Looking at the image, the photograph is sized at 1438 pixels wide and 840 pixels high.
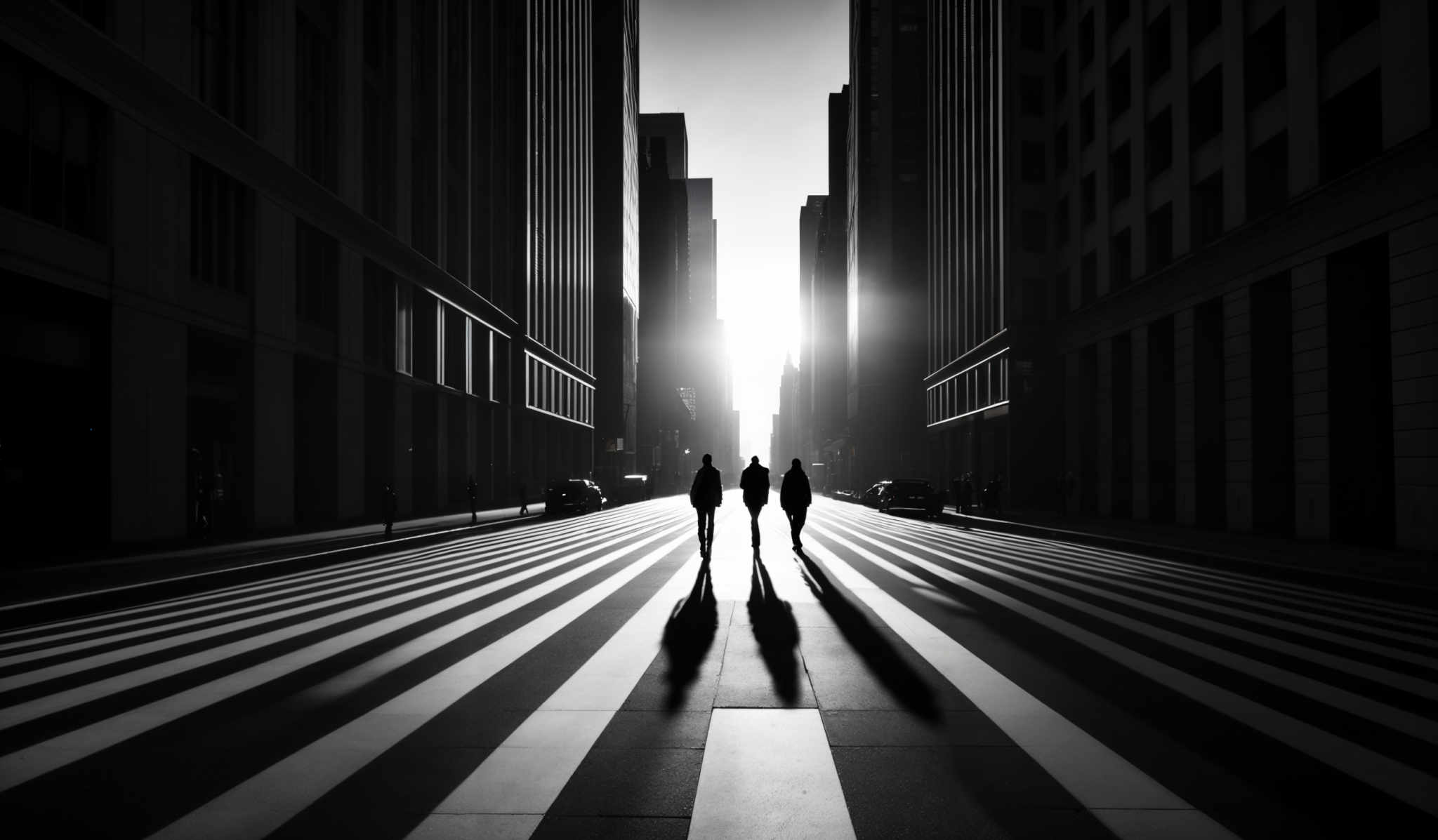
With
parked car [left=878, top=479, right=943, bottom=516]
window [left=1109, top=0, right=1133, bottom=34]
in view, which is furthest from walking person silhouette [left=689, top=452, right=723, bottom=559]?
window [left=1109, top=0, right=1133, bottom=34]

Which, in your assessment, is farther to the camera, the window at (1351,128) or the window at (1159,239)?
the window at (1159,239)

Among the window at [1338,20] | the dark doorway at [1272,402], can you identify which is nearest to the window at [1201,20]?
the window at [1338,20]

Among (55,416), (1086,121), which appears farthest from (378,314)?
(1086,121)

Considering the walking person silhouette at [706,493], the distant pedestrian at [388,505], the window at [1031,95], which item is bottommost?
the distant pedestrian at [388,505]

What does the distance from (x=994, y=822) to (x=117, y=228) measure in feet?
63.7

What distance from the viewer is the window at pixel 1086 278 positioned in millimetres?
36719

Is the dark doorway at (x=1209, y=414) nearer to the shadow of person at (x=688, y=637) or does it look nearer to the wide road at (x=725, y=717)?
the wide road at (x=725, y=717)

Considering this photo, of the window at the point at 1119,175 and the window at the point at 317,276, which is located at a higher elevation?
the window at the point at 1119,175

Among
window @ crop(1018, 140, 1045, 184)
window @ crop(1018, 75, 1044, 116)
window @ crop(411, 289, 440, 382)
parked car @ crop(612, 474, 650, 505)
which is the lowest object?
parked car @ crop(612, 474, 650, 505)

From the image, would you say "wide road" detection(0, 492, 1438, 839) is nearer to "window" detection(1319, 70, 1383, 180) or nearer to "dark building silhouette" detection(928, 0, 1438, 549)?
"dark building silhouette" detection(928, 0, 1438, 549)

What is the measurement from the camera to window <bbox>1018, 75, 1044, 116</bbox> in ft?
143

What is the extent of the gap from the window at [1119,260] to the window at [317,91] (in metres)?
25.4

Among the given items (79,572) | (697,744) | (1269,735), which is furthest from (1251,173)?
(79,572)

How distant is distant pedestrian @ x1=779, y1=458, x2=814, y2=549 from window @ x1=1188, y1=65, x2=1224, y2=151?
17.7 m
